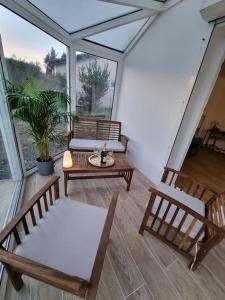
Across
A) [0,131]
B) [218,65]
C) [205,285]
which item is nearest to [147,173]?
[205,285]

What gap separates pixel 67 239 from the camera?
99 centimetres

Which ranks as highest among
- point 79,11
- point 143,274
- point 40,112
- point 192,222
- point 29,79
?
point 79,11

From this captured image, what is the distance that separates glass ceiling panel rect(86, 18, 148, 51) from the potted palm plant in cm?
157

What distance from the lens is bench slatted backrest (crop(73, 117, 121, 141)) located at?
9.30 ft

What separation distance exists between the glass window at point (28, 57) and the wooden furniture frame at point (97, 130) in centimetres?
75

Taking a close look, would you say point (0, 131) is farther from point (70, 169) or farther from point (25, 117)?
point (70, 169)

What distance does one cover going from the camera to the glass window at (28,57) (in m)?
1.58

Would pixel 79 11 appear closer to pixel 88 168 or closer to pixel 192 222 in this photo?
pixel 88 168

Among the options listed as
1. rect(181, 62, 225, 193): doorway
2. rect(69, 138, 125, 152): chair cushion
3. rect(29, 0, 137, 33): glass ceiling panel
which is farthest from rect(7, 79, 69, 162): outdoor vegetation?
rect(181, 62, 225, 193): doorway

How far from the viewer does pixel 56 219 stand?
3.64 ft

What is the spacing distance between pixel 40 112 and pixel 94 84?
1620 mm

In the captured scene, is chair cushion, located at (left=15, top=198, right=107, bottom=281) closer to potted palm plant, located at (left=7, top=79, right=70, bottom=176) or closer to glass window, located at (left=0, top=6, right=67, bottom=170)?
potted palm plant, located at (left=7, top=79, right=70, bottom=176)

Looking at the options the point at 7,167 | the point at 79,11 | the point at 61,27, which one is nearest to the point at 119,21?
the point at 79,11

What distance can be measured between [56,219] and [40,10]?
2.34 metres
